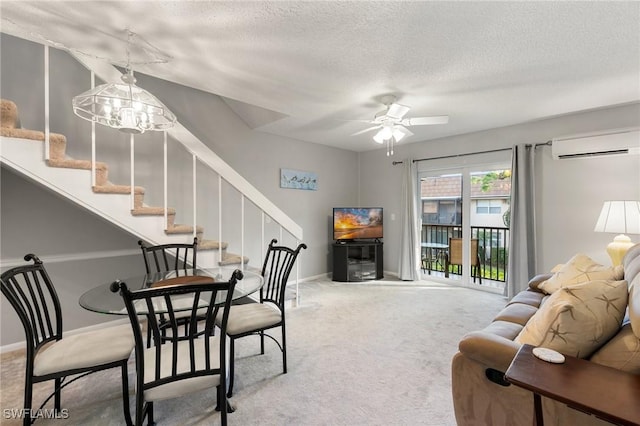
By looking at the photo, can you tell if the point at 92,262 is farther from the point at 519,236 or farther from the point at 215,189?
the point at 519,236

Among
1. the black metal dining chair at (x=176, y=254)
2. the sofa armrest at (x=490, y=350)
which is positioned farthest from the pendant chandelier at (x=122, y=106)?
the sofa armrest at (x=490, y=350)

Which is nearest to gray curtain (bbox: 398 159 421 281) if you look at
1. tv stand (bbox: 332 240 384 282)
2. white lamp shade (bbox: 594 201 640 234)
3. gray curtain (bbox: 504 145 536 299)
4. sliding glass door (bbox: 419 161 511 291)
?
sliding glass door (bbox: 419 161 511 291)

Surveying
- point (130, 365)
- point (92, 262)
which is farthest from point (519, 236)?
point (92, 262)

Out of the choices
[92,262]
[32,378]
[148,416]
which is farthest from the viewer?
[92,262]

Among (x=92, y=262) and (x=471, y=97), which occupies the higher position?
(x=471, y=97)

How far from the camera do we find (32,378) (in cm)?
152

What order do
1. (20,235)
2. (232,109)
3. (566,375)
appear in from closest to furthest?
1. (566,375)
2. (20,235)
3. (232,109)

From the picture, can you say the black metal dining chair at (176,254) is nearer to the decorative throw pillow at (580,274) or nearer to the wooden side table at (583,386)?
the wooden side table at (583,386)

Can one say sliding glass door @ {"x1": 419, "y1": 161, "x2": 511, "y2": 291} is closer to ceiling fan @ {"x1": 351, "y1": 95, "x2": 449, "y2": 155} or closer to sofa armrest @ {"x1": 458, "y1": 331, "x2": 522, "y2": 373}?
ceiling fan @ {"x1": 351, "y1": 95, "x2": 449, "y2": 155}

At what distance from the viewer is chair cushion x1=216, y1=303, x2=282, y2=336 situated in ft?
6.77

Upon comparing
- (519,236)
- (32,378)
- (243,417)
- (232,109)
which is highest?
(232,109)

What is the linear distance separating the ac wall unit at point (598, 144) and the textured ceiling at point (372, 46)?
366 mm

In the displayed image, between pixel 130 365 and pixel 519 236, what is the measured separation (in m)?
4.53

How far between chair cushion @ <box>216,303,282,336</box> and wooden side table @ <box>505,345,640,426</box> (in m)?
1.57
